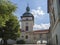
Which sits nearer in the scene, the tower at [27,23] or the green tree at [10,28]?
the green tree at [10,28]

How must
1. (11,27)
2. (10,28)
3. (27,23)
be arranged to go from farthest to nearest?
(27,23), (11,27), (10,28)

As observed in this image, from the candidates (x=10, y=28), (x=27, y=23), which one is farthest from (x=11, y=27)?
(x=27, y=23)

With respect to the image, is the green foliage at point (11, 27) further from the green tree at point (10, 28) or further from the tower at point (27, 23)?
the tower at point (27, 23)

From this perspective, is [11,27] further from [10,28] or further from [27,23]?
[27,23]

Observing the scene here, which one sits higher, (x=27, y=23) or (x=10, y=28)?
(x=10, y=28)

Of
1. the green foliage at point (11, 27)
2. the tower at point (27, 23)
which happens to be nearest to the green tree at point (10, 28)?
the green foliage at point (11, 27)

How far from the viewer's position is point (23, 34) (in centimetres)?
8269

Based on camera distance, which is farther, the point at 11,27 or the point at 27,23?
the point at 27,23

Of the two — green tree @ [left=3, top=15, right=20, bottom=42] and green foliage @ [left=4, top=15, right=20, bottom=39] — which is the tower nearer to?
green foliage @ [left=4, top=15, right=20, bottom=39]

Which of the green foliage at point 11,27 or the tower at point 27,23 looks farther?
the tower at point 27,23

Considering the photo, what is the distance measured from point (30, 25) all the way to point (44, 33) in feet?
23.2

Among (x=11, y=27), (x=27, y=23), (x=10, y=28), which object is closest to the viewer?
(x=10, y=28)

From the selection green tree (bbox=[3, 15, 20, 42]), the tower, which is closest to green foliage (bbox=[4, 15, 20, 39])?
green tree (bbox=[3, 15, 20, 42])

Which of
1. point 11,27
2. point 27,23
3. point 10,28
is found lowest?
point 27,23
